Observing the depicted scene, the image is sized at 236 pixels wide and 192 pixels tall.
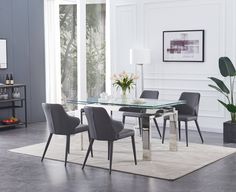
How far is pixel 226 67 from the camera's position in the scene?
7316 mm

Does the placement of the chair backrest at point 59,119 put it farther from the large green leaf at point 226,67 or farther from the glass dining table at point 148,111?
the large green leaf at point 226,67

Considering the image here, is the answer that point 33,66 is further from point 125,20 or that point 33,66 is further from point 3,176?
point 3,176

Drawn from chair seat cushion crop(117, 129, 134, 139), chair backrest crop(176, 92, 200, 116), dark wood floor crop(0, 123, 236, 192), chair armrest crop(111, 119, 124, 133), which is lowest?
dark wood floor crop(0, 123, 236, 192)

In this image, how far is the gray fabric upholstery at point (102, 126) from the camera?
5.41 meters

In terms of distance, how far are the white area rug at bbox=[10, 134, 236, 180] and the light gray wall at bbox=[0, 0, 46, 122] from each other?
2.31 meters

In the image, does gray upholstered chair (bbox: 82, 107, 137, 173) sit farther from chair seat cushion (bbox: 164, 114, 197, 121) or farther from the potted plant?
the potted plant

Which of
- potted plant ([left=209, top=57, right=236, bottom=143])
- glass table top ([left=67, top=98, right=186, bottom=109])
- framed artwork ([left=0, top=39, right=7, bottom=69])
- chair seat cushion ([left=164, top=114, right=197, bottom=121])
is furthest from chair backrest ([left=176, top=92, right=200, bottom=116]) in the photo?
framed artwork ([left=0, top=39, right=7, bottom=69])

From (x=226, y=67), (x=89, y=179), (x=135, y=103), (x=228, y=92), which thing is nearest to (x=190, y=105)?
(x=228, y=92)

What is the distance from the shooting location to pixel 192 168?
5.50 metres

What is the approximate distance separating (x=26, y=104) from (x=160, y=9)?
11.0 feet

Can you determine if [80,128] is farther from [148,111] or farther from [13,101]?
[13,101]

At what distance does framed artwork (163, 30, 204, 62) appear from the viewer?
8.23 meters

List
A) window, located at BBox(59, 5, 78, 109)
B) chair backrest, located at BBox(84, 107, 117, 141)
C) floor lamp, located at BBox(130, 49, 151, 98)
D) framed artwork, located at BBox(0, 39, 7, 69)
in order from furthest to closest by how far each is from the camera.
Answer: window, located at BBox(59, 5, 78, 109) → framed artwork, located at BBox(0, 39, 7, 69) → floor lamp, located at BBox(130, 49, 151, 98) → chair backrest, located at BBox(84, 107, 117, 141)

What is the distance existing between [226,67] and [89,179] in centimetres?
337
